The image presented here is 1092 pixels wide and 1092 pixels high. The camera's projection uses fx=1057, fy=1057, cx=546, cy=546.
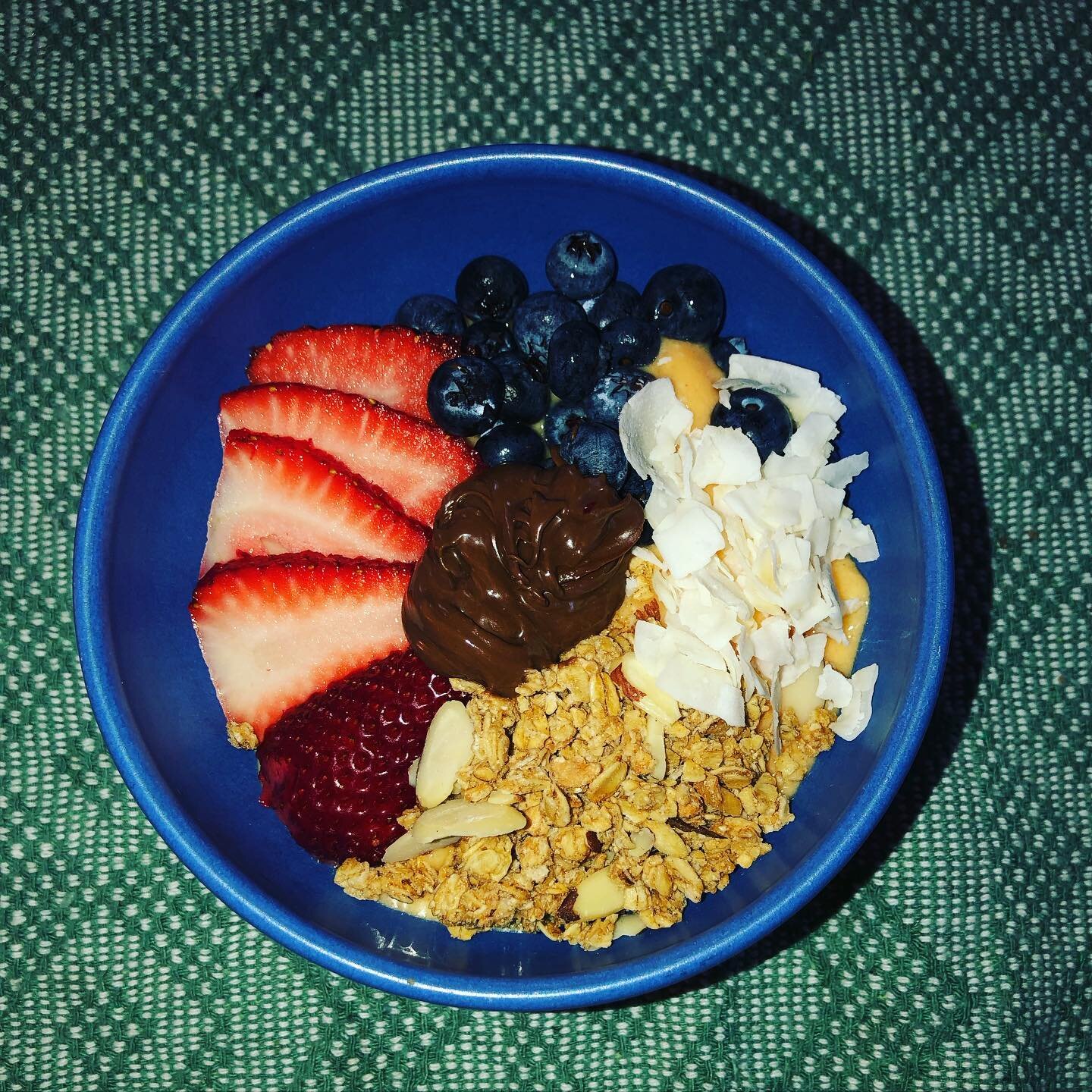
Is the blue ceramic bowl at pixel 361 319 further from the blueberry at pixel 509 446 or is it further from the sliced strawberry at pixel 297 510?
the blueberry at pixel 509 446

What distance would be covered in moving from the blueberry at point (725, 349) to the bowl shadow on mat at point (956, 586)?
0.20 metres

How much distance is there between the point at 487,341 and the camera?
1.09m

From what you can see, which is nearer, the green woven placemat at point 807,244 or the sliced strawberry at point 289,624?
the sliced strawberry at point 289,624

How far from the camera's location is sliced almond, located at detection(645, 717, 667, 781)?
3.14 ft

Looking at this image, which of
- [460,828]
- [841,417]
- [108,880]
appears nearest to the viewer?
[460,828]

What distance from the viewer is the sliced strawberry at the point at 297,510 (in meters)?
1.01

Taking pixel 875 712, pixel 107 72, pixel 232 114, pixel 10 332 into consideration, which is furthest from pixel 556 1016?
pixel 107 72

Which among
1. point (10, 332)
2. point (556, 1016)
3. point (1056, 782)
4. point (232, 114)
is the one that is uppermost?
point (232, 114)

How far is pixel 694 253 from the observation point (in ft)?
3.54

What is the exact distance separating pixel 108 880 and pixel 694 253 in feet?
3.05

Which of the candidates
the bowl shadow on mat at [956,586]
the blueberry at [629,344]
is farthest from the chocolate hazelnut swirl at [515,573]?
the bowl shadow on mat at [956,586]

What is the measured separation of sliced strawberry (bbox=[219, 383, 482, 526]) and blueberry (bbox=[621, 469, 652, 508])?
0.49ft

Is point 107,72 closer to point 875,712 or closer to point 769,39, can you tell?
point 769,39

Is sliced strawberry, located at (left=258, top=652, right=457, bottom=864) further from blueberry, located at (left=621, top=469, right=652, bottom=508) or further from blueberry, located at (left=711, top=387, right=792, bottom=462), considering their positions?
→ blueberry, located at (left=711, top=387, right=792, bottom=462)
